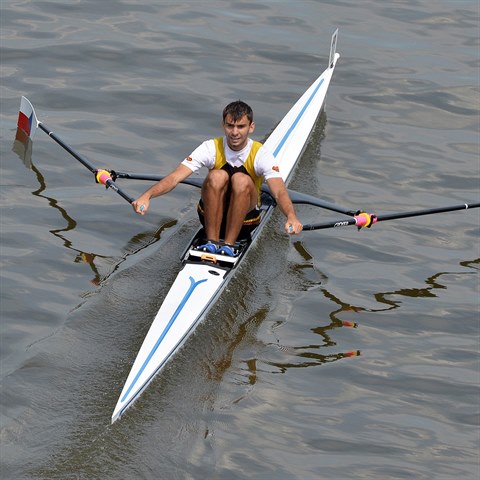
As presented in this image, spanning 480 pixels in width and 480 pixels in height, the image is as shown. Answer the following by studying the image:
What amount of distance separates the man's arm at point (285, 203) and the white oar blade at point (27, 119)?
164 inches

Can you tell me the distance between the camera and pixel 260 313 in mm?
11359

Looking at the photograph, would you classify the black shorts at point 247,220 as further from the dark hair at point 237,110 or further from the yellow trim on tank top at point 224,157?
the dark hair at point 237,110

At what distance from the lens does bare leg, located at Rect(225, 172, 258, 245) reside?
11.5m

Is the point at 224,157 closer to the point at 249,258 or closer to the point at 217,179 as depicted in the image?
the point at 217,179

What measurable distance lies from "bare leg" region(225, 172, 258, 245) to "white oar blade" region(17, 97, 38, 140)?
12.8 ft

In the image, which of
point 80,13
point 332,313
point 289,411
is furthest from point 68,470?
point 80,13

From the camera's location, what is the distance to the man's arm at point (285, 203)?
1155 cm

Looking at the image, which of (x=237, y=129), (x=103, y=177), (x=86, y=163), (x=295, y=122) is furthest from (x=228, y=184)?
(x=295, y=122)

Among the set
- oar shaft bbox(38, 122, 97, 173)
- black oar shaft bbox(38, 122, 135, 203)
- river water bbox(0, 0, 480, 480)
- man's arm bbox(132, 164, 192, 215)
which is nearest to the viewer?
river water bbox(0, 0, 480, 480)

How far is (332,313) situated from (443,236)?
9.05 ft

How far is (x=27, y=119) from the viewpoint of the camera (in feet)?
47.2

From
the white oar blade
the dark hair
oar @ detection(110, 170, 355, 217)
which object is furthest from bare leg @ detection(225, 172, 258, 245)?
the white oar blade

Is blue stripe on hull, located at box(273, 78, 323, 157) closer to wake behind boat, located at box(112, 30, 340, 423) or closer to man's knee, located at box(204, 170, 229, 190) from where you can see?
wake behind boat, located at box(112, 30, 340, 423)

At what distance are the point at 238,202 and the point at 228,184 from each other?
0.23 m
